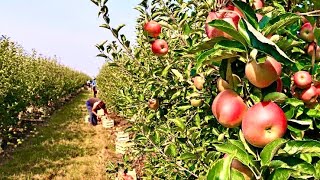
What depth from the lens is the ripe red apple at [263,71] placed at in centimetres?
87

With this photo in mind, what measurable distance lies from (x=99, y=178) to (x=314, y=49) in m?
6.16

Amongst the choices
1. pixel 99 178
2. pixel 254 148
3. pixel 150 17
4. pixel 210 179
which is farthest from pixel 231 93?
pixel 99 178

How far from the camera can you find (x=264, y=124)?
2.81ft

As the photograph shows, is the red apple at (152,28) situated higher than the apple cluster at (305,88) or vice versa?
the red apple at (152,28)

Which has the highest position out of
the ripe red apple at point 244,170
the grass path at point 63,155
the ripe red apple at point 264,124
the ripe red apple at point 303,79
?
the ripe red apple at point 303,79

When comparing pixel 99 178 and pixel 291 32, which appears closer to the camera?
pixel 291 32

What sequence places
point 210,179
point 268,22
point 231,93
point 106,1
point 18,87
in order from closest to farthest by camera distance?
point 210,179
point 268,22
point 231,93
point 106,1
point 18,87

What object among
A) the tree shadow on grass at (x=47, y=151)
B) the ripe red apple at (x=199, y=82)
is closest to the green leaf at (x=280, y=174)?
the ripe red apple at (x=199, y=82)

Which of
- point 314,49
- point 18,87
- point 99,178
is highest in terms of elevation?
point 18,87

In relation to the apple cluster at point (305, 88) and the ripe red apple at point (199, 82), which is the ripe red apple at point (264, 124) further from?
the ripe red apple at point (199, 82)

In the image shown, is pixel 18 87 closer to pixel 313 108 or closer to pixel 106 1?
pixel 106 1

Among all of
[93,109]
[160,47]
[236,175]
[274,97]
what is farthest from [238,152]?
[93,109]

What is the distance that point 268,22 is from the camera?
0.89 metres

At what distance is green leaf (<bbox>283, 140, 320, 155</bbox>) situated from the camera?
33.5 inches
